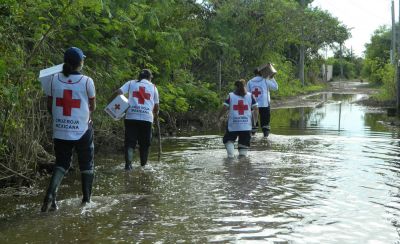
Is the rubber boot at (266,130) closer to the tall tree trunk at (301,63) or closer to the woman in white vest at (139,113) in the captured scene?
the woman in white vest at (139,113)

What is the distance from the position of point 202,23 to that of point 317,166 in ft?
37.8

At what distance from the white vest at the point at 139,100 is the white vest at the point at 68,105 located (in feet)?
9.65

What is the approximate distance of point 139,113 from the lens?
375 inches

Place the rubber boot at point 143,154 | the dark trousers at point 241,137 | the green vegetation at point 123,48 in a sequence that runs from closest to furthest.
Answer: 1. the green vegetation at point 123,48
2. the rubber boot at point 143,154
3. the dark trousers at point 241,137

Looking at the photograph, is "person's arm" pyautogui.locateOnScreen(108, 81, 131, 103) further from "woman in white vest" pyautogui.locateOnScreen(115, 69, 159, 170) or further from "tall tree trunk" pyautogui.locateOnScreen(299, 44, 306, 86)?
"tall tree trunk" pyautogui.locateOnScreen(299, 44, 306, 86)

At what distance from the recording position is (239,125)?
35.9 feet

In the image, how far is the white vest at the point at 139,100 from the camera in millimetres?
9500

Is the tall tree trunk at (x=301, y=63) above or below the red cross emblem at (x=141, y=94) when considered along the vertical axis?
above

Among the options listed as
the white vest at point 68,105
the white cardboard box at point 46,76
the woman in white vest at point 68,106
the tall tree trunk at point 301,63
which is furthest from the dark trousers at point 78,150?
the tall tree trunk at point 301,63

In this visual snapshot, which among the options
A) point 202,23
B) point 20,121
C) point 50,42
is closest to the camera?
point 20,121

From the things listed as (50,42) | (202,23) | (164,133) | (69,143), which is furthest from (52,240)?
(202,23)

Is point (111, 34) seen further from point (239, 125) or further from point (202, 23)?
point (202, 23)

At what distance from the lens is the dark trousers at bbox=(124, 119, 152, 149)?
9609mm

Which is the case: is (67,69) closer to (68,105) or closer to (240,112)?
(68,105)
